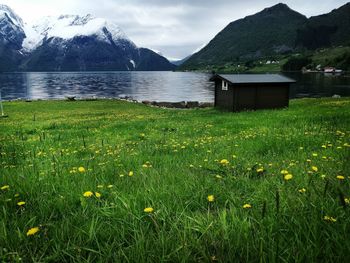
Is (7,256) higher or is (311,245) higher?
(311,245)

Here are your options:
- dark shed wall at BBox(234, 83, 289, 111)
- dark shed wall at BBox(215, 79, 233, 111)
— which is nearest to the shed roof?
dark shed wall at BBox(234, 83, 289, 111)

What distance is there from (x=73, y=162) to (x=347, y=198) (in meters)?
5.61

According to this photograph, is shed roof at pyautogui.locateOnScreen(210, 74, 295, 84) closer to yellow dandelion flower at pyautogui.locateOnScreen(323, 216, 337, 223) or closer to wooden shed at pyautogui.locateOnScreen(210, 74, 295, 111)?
wooden shed at pyautogui.locateOnScreen(210, 74, 295, 111)

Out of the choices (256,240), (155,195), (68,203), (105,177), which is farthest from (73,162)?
(256,240)

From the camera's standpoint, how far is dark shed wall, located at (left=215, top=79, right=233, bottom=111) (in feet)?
143

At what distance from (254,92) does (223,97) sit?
498cm

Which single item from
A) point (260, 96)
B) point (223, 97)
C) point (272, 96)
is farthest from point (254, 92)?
point (223, 97)

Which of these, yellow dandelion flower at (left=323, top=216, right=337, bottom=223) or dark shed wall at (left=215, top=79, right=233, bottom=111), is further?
dark shed wall at (left=215, top=79, right=233, bottom=111)

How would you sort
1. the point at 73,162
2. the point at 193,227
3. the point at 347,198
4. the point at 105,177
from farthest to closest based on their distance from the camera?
1. the point at 73,162
2. the point at 105,177
3. the point at 347,198
4. the point at 193,227

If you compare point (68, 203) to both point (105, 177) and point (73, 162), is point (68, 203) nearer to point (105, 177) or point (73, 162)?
point (105, 177)

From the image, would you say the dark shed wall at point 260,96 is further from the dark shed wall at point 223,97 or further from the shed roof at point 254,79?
the dark shed wall at point 223,97

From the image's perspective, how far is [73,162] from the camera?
23.6ft

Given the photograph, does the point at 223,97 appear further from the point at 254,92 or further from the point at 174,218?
the point at 174,218

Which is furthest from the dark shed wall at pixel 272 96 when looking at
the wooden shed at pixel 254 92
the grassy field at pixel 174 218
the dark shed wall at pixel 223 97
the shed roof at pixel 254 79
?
the grassy field at pixel 174 218
